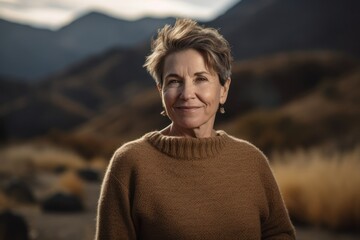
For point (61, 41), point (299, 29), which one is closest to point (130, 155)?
point (299, 29)

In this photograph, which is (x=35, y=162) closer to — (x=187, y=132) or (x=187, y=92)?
(x=187, y=132)

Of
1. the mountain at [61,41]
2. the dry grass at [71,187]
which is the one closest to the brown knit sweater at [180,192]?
the dry grass at [71,187]

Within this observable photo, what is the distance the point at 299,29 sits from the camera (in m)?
68.4

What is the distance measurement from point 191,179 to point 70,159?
15.4 metres

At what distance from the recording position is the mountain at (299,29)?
203 feet

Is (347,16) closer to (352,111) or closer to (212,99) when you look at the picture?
(352,111)

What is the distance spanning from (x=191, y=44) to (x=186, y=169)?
51 cm

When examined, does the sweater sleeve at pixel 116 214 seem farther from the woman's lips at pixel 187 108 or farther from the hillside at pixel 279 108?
the hillside at pixel 279 108

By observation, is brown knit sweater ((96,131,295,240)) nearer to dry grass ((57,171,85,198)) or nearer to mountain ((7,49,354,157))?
dry grass ((57,171,85,198))

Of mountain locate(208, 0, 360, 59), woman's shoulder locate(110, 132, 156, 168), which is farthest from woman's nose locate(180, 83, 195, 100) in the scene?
mountain locate(208, 0, 360, 59)

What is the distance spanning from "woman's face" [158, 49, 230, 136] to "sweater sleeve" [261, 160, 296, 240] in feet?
1.20

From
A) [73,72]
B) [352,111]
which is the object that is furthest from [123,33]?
[352,111]

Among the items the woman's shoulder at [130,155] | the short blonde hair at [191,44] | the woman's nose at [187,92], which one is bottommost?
the woman's shoulder at [130,155]

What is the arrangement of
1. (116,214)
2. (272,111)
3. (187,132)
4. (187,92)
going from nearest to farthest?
(116,214) → (187,92) → (187,132) → (272,111)
